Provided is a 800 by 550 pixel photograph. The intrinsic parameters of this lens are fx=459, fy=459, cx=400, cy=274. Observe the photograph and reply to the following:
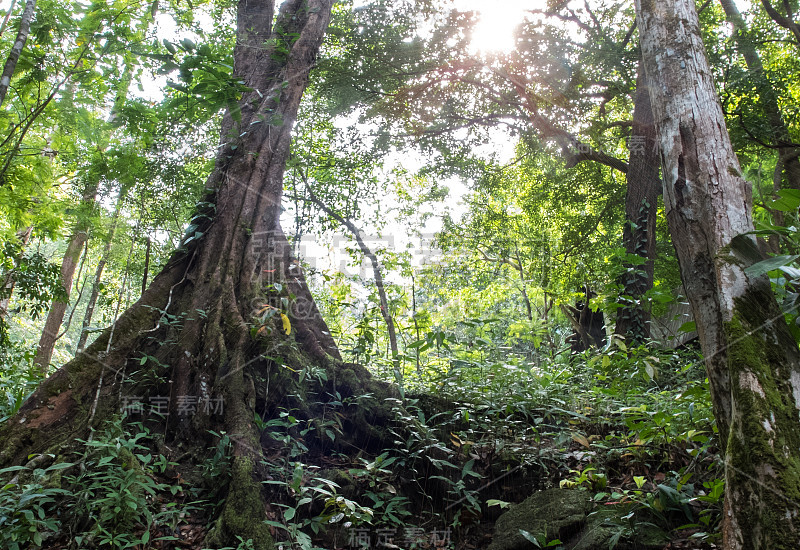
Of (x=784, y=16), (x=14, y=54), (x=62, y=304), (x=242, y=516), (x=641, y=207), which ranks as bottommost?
(x=242, y=516)

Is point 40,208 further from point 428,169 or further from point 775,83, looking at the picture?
point 775,83

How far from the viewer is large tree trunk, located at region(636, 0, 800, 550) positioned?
6.38 ft

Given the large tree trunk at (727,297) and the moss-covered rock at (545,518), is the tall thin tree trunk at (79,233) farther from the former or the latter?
the moss-covered rock at (545,518)

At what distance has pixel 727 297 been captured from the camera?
7.65 ft

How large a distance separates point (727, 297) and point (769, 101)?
31.8 feet

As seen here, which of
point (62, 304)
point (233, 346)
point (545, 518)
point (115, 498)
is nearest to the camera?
point (115, 498)

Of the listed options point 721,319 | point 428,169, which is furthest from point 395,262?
point 721,319

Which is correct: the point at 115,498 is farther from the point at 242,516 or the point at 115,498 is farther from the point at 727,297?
the point at 727,297

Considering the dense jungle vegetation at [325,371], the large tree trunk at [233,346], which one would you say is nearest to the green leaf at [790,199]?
the dense jungle vegetation at [325,371]

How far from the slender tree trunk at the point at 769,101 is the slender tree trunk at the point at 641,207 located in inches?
85.4

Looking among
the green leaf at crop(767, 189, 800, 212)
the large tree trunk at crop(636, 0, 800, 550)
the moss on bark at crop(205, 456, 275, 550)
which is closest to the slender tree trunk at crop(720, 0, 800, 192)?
the large tree trunk at crop(636, 0, 800, 550)

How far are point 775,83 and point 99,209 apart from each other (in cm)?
1298

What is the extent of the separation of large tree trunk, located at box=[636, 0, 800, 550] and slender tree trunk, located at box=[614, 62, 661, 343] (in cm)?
556

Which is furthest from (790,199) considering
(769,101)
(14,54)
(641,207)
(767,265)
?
(769,101)
